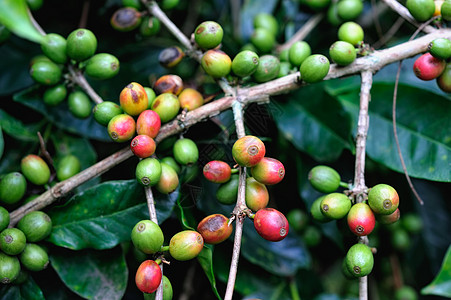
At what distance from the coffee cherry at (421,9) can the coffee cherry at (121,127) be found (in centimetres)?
117

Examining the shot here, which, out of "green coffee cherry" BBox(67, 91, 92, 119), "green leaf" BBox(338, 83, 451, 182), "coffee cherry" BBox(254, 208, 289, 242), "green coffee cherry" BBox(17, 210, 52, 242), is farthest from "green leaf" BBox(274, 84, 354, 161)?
"green coffee cherry" BBox(17, 210, 52, 242)

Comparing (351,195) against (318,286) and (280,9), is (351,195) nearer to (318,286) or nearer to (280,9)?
(318,286)

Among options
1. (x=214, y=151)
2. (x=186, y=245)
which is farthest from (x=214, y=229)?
(x=214, y=151)

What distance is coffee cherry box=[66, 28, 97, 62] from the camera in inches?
61.3

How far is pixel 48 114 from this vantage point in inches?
75.3

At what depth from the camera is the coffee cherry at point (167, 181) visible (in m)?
1.46

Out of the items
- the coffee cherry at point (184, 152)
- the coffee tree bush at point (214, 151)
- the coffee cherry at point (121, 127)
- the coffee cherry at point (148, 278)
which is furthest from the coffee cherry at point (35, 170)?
the coffee cherry at point (148, 278)

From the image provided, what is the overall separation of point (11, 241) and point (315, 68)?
1.21 m

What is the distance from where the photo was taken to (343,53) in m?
1.54

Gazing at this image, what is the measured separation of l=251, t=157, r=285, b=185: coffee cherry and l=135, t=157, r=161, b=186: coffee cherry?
1.12 ft

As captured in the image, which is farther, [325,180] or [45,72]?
[45,72]

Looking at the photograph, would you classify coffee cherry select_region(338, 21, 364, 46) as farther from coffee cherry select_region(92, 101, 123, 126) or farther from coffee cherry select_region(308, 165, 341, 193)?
coffee cherry select_region(92, 101, 123, 126)

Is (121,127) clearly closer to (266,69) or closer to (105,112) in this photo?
(105,112)

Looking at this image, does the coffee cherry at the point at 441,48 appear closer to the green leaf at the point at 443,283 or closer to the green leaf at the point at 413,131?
the green leaf at the point at 413,131
